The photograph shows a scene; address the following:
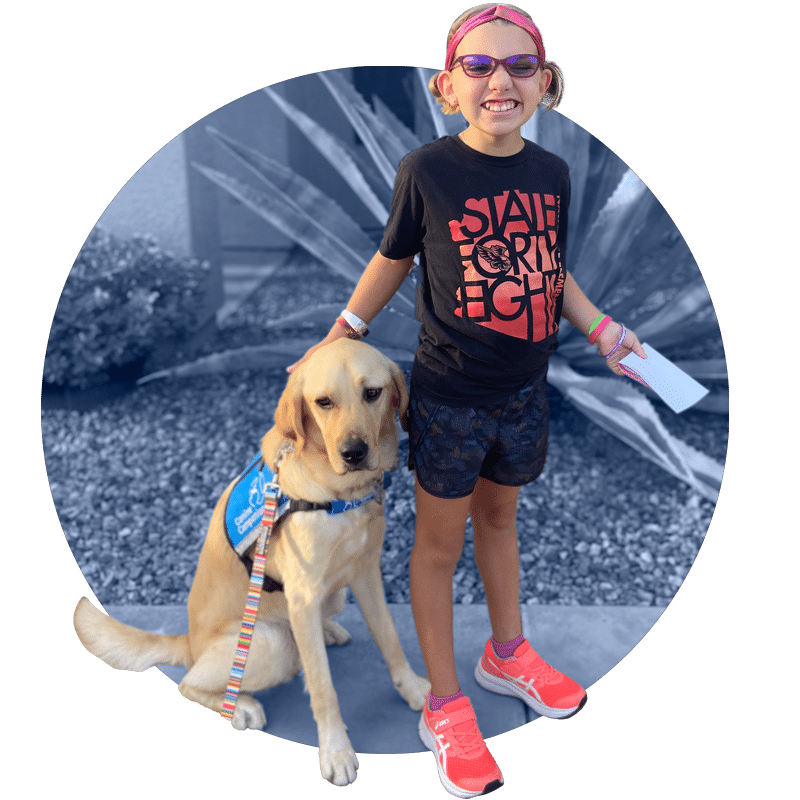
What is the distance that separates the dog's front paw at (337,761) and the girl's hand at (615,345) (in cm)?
147

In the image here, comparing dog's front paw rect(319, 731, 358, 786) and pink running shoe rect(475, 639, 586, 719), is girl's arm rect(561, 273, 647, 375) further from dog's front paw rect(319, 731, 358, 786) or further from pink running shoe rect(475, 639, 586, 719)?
dog's front paw rect(319, 731, 358, 786)

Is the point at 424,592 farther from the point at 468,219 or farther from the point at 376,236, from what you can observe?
the point at 376,236

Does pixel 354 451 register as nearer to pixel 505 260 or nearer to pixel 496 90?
pixel 505 260

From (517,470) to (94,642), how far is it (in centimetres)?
157

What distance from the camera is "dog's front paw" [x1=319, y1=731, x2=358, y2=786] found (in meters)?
2.10

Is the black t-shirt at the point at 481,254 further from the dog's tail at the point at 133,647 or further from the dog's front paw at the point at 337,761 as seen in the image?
the dog's tail at the point at 133,647

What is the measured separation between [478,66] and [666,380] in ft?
3.68

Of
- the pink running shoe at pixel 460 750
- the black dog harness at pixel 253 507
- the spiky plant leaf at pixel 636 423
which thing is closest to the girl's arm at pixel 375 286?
the black dog harness at pixel 253 507

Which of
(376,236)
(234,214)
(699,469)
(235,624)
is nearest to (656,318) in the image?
(699,469)

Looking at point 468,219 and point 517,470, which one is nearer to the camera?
point 468,219

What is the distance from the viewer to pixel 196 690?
2.21 m

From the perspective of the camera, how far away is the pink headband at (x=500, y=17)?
1.84 meters

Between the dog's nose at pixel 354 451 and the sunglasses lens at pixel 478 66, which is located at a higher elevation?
the sunglasses lens at pixel 478 66

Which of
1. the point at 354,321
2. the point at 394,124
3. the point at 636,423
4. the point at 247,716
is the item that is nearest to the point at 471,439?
the point at 354,321
